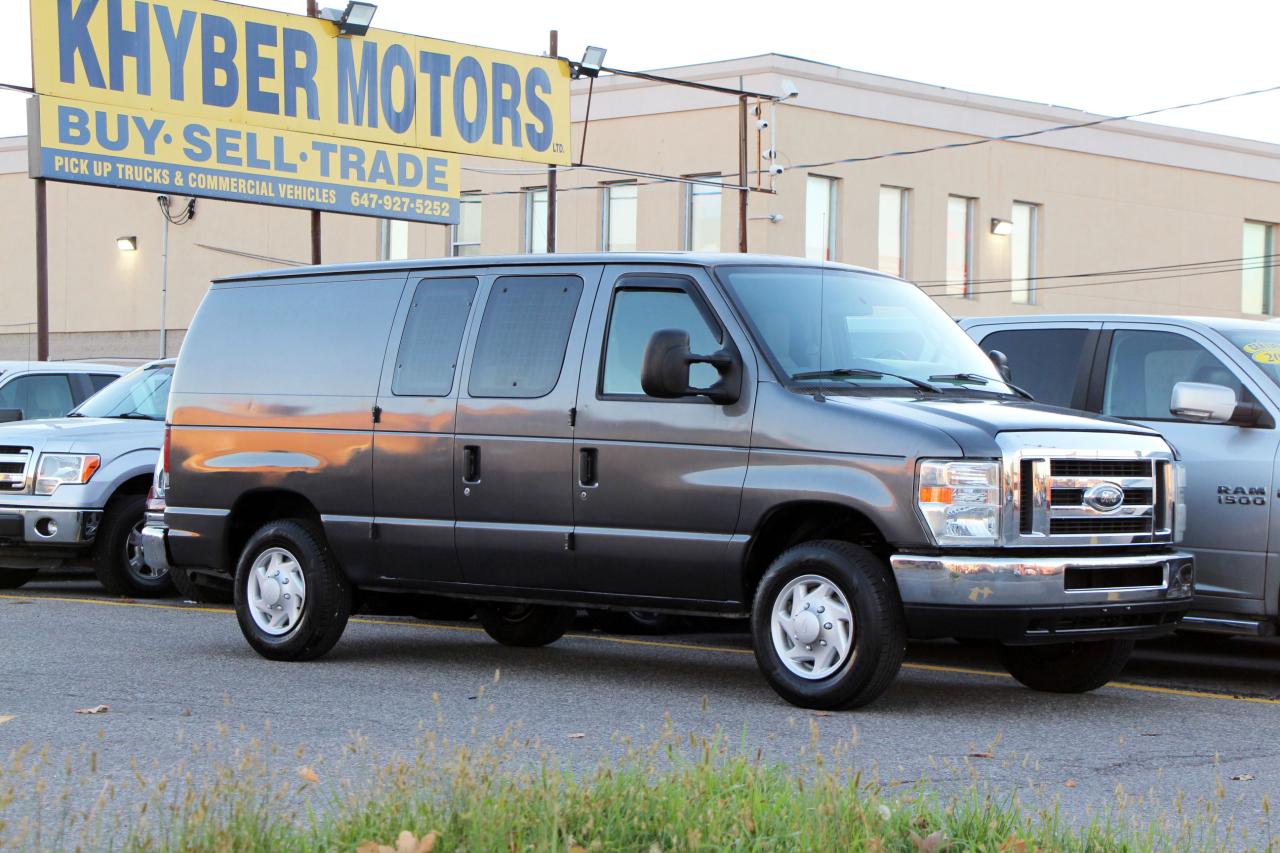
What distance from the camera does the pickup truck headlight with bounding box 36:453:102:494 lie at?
583 inches

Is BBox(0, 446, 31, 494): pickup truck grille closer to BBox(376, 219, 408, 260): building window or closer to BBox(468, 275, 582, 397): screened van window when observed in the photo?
BBox(468, 275, 582, 397): screened van window

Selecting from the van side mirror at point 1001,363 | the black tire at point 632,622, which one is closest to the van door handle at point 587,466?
the van side mirror at point 1001,363

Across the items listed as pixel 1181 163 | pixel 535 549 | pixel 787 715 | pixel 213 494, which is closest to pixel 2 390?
pixel 213 494

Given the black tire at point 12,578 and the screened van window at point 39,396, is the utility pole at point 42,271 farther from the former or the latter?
the black tire at point 12,578

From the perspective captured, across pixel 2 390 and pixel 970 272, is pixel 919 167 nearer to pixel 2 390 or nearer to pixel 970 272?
pixel 970 272

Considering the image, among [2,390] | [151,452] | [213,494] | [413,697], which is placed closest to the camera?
[413,697]

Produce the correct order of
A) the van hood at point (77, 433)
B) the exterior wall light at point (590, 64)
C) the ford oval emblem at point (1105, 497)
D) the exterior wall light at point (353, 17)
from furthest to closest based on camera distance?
the exterior wall light at point (590, 64), the exterior wall light at point (353, 17), the van hood at point (77, 433), the ford oval emblem at point (1105, 497)

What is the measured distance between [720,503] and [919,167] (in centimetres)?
2784

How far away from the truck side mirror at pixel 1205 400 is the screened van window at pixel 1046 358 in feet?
3.66

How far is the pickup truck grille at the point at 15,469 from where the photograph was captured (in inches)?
586

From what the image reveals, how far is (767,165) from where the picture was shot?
32.7 metres

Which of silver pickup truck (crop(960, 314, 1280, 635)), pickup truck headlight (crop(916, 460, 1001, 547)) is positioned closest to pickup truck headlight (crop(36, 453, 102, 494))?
silver pickup truck (crop(960, 314, 1280, 635))

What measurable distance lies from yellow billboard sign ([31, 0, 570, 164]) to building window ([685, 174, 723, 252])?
19.6ft

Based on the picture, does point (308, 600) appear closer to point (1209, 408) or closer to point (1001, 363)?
point (1001, 363)
